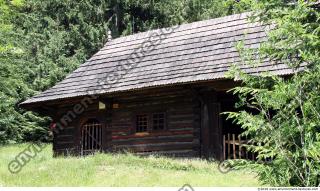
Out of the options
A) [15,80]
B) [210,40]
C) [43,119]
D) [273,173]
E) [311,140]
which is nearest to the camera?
[311,140]

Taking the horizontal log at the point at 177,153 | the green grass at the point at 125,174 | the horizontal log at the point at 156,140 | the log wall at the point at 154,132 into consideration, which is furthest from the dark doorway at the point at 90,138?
the green grass at the point at 125,174

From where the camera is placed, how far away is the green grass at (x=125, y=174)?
9.30 meters

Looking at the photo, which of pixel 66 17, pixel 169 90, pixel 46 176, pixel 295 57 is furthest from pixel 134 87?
pixel 66 17

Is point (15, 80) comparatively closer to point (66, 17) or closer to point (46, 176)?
point (46, 176)

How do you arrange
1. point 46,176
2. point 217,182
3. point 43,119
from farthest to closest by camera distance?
point 43,119 → point 46,176 → point 217,182

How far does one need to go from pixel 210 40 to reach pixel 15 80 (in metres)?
7.98

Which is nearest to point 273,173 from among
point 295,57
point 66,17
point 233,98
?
point 295,57

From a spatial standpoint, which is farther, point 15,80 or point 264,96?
point 15,80

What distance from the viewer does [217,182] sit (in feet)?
30.0

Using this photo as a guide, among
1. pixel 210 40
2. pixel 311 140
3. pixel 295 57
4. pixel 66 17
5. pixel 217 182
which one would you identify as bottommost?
pixel 217 182

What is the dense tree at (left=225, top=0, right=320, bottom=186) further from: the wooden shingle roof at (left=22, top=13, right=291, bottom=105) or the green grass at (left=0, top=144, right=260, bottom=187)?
the wooden shingle roof at (left=22, top=13, right=291, bottom=105)

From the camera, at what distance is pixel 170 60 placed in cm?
1460

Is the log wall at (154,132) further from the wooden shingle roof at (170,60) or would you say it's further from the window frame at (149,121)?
the wooden shingle roof at (170,60)

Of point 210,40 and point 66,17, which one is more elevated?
point 66,17
